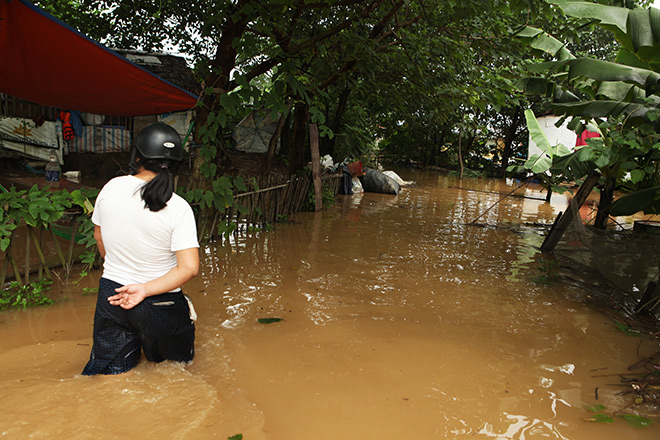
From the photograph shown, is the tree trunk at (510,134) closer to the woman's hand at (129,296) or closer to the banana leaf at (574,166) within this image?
the banana leaf at (574,166)

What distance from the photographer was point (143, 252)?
2.18 metres

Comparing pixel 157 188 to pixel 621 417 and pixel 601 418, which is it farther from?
pixel 621 417

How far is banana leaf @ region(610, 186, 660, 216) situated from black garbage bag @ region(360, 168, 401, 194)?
27.8 feet

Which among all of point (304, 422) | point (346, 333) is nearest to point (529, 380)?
point (346, 333)

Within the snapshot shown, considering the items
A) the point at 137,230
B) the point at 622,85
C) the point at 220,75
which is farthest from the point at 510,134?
the point at 137,230

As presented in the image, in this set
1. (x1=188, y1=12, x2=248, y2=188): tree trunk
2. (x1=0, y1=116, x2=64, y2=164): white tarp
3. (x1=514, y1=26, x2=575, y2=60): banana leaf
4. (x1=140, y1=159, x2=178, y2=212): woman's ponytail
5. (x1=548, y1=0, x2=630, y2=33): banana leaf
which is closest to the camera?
(x1=140, y1=159, x2=178, y2=212): woman's ponytail

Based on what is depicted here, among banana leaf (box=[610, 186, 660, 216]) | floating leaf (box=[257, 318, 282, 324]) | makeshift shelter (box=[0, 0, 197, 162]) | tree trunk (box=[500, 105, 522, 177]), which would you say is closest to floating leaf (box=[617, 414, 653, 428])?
banana leaf (box=[610, 186, 660, 216])

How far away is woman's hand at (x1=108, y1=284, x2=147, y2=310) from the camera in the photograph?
217 centimetres

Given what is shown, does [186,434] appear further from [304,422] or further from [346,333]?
[346,333]

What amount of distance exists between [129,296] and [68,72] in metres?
3.90

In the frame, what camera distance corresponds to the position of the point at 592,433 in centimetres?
243

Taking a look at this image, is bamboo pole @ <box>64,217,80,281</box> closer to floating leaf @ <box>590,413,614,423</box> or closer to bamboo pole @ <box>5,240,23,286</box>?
bamboo pole @ <box>5,240,23,286</box>

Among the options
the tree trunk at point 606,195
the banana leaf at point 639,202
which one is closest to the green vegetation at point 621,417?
the banana leaf at point 639,202

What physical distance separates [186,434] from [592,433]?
2091 mm
